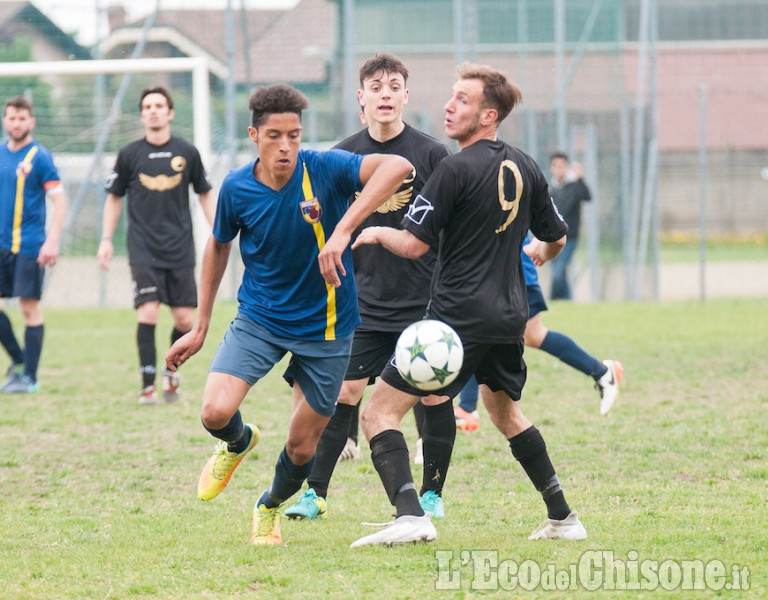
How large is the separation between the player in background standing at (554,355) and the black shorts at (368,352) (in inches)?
68.7

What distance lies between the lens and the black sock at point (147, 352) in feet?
29.5

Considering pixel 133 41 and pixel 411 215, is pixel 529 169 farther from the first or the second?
pixel 133 41

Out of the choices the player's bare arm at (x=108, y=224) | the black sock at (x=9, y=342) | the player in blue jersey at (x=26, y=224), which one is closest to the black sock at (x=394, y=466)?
the player's bare arm at (x=108, y=224)

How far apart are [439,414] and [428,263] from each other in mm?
886

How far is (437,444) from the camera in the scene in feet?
17.3

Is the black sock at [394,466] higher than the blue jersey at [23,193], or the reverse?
the blue jersey at [23,193]

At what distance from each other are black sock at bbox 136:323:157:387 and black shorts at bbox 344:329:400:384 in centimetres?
360

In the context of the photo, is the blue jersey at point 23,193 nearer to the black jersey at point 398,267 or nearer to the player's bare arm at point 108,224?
the player's bare arm at point 108,224

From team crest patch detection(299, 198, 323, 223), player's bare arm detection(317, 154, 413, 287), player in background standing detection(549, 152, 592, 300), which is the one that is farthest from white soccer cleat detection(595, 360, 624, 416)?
player in background standing detection(549, 152, 592, 300)

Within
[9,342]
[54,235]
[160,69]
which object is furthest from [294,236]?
[160,69]

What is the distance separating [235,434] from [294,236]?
90cm

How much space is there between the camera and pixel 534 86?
62.4 ft

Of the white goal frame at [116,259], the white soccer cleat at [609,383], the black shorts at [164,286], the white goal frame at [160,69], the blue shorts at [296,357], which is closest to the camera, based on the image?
the blue shorts at [296,357]

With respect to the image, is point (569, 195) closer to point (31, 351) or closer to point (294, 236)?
point (31, 351)
